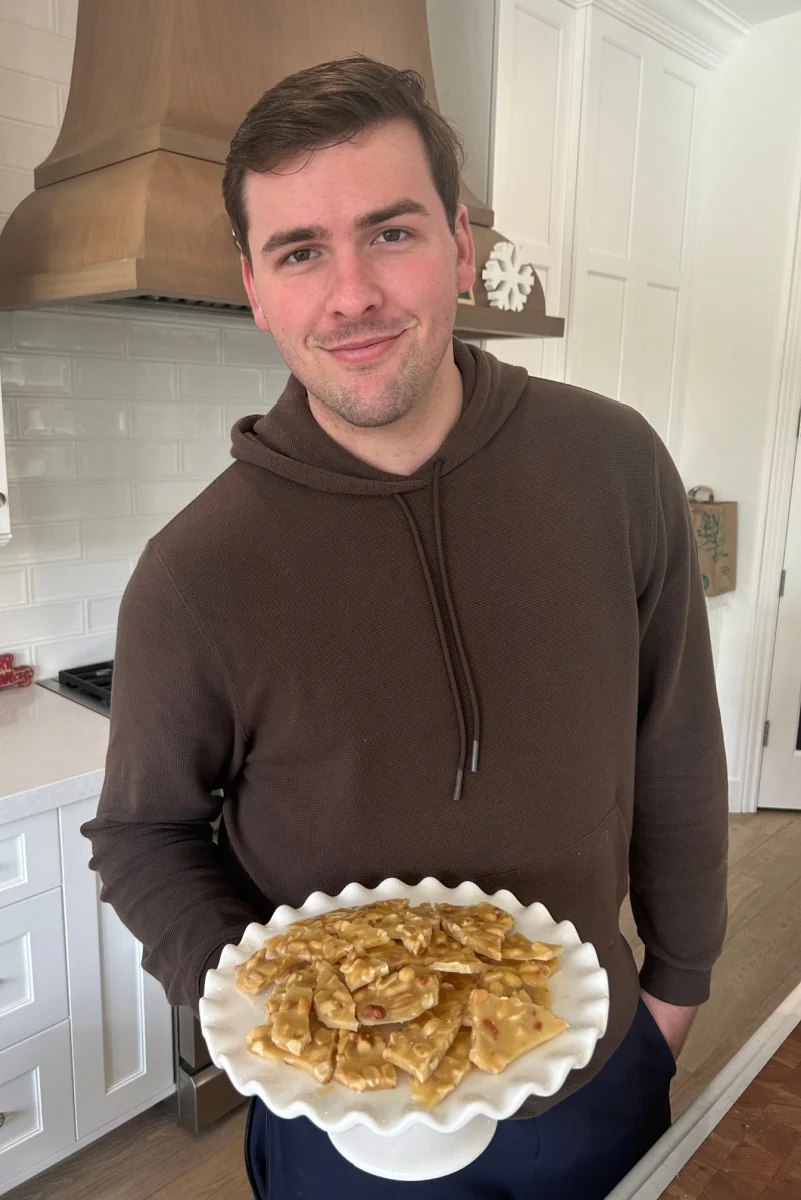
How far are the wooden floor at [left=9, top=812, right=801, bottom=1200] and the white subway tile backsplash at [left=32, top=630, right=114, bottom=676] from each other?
1.02 metres

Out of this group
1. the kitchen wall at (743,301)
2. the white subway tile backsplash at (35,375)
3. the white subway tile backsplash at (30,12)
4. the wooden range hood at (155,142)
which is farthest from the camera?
the kitchen wall at (743,301)

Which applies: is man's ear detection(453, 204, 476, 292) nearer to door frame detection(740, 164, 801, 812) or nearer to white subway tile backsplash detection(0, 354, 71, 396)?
white subway tile backsplash detection(0, 354, 71, 396)

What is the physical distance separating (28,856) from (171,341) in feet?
4.03

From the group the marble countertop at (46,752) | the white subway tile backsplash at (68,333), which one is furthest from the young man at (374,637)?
the white subway tile backsplash at (68,333)

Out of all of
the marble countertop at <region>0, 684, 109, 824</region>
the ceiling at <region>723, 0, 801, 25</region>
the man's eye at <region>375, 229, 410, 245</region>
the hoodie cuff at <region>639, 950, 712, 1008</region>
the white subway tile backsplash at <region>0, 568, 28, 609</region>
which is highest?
the ceiling at <region>723, 0, 801, 25</region>

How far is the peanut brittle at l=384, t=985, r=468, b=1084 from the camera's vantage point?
626mm

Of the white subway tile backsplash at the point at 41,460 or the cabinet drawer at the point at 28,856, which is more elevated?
the white subway tile backsplash at the point at 41,460

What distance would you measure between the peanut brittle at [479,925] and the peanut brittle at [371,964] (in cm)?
5

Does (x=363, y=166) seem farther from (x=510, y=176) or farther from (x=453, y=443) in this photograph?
(x=510, y=176)

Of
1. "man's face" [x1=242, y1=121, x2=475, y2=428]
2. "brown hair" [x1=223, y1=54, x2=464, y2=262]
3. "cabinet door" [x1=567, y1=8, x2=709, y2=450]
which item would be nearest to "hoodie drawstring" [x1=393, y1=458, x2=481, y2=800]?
"man's face" [x1=242, y1=121, x2=475, y2=428]

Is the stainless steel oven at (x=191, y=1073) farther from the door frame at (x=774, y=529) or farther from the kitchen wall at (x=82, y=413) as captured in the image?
the door frame at (x=774, y=529)

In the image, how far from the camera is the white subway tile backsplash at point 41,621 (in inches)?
78.7

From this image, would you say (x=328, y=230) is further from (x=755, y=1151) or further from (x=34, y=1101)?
(x=34, y=1101)

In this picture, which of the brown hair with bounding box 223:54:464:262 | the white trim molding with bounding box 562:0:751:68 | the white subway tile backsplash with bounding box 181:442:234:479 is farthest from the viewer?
the white trim molding with bounding box 562:0:751:68
